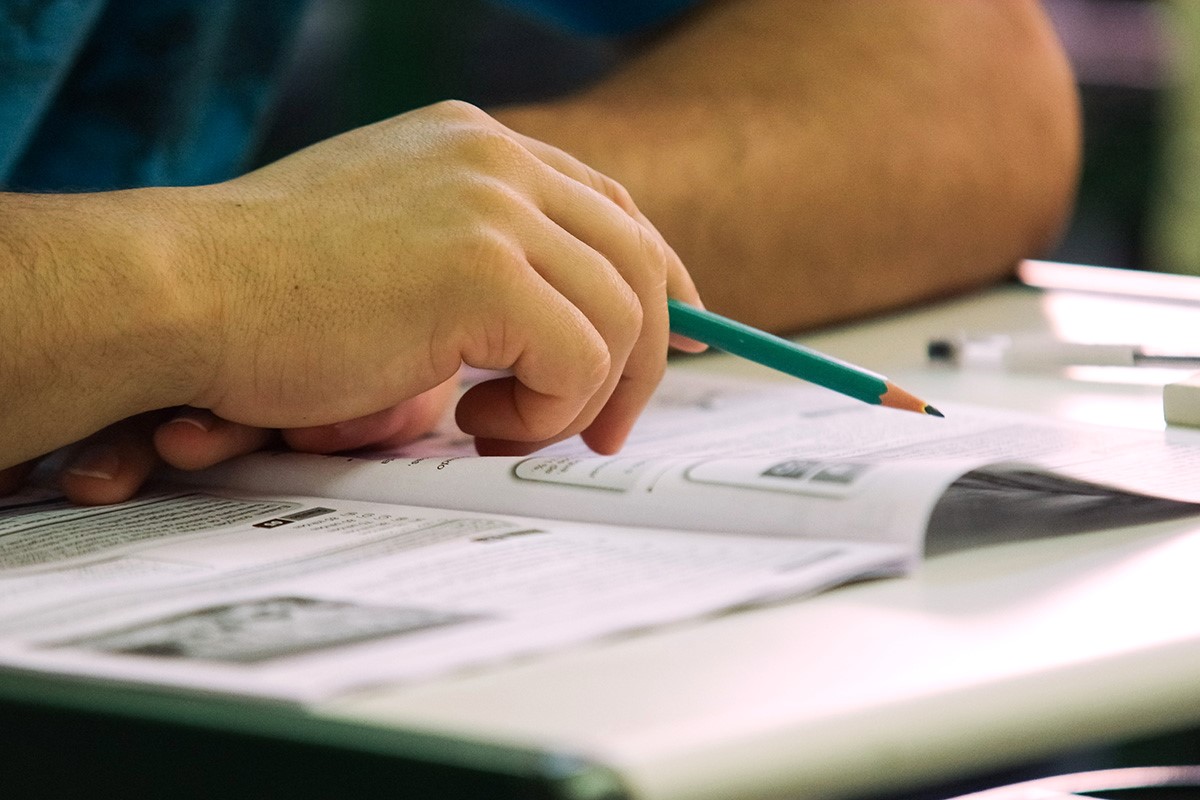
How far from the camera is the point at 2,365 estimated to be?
1.76ft

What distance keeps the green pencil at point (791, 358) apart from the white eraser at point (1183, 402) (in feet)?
0.47

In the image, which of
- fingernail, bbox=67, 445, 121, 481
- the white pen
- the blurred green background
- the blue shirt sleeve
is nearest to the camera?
fingernail, bbox=67, 445, 121, 481

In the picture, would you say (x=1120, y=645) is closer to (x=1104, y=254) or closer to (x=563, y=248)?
(x=563, y=248)

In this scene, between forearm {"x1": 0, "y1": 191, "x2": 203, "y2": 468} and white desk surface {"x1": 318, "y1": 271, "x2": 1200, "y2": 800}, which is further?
forearm {"x1": 0, "y1": 191, "x2": 203, "y2": 468}

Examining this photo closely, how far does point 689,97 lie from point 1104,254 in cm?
332

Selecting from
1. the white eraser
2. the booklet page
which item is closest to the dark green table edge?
the booklet page

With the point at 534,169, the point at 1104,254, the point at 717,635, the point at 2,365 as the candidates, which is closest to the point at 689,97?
the point at 534,169

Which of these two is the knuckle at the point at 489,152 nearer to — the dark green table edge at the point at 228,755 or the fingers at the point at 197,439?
the fingers at the point at 197,439

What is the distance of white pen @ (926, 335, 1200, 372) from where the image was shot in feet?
2.70

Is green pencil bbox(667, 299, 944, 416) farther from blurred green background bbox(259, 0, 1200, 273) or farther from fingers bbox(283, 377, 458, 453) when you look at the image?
blurred green background bbox(259, 0, 1200, 273)

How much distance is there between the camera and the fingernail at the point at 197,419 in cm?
58

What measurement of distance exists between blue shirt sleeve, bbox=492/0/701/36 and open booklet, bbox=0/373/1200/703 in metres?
0.69

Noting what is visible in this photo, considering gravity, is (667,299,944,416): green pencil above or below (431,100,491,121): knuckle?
below

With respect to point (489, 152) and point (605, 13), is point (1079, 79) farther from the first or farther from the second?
point (489, 152)
